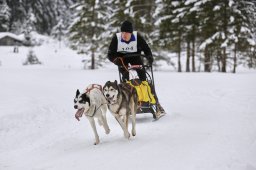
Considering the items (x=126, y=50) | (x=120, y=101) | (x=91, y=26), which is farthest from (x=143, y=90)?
(x=91, y=26)

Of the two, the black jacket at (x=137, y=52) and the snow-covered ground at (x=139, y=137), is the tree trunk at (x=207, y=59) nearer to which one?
the snow-covered ground at (x=139, y=137)

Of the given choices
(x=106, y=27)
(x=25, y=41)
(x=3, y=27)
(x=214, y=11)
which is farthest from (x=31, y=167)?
(x=3, y=27)

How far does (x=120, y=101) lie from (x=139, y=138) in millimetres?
797

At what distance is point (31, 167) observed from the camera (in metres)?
5.09

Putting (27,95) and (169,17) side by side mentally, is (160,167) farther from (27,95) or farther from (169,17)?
(169,17)

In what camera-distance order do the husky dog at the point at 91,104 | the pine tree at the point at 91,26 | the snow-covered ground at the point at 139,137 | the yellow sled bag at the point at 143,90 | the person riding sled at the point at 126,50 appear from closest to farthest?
1. the snow-covered ground at the point at 139,137
2. the husky dog at the point at 91,104
3. the yellow sled bag at the point at 143,90
4. the person riding sled at the point at 126,50
5. the pine tree at the point at 91,26

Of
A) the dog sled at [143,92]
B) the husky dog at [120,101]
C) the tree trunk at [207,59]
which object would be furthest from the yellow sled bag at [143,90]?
the tree trunk at [207,59]

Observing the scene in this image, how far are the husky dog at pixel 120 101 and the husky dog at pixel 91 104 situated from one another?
23 centimetres

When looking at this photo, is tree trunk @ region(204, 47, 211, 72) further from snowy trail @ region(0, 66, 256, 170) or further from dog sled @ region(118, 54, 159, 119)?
dog sled @ region(118, 54, 159, 119)

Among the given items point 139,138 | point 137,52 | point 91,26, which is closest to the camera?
point 139,138

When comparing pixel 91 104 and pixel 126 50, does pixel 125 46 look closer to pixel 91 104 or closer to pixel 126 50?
pixel 126 50

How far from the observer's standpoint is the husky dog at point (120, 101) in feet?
18.7

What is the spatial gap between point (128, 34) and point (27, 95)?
218 inches

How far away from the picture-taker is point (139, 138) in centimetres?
616
